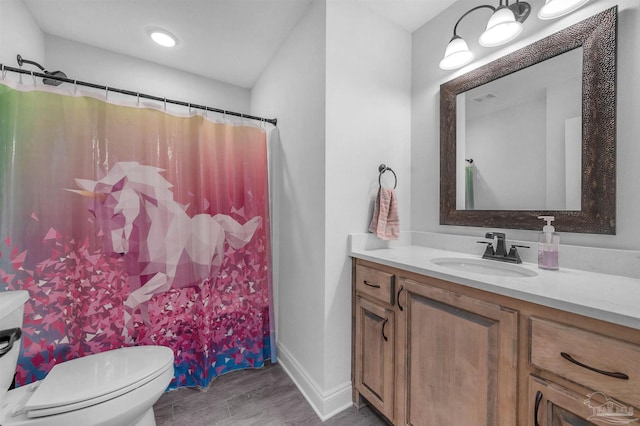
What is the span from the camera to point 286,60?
1847 mm

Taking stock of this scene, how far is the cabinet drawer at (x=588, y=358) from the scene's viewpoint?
0.59 metres

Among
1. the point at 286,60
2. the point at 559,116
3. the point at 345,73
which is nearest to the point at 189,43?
the point at 286,60

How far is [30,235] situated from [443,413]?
81.3 inches

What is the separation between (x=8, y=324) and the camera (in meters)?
1.05

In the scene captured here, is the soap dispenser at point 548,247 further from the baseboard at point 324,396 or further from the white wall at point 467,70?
the baseboard at point 324,396

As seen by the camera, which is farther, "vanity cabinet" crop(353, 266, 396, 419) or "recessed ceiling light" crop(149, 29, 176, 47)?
"recessed ceiling light" crop(149, 29, 176, 47)

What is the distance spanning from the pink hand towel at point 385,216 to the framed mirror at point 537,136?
316mm

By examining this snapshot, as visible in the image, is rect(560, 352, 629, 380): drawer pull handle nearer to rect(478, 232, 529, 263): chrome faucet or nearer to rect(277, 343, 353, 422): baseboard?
rect(478, 232, 529, 263): chrome faucet

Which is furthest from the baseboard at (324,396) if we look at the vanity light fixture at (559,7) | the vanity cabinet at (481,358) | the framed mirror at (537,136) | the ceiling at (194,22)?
the ceiling at (194,22)

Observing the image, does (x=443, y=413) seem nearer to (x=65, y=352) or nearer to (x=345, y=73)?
(x=345, y=73)

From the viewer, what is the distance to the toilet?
0.94 m

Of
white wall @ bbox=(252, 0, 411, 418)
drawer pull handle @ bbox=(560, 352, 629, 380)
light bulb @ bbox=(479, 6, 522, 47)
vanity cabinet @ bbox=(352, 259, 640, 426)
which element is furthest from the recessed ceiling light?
drawer pull handle @ bbox=(560, 352, 629, 380)

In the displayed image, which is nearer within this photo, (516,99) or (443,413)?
(443,413)

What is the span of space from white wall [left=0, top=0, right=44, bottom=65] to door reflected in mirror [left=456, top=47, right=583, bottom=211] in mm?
2561
